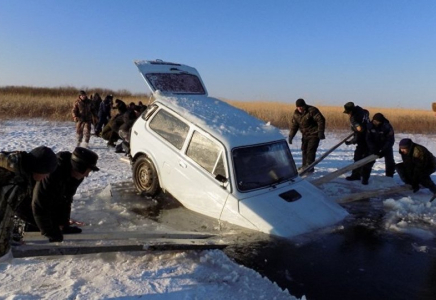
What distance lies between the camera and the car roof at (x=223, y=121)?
5961 millimetres

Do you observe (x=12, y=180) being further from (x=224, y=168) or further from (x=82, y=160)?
(x=224, y=168)

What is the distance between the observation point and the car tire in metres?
6.88

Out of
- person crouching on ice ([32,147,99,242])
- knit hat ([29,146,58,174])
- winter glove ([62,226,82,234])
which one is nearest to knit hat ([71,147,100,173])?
person crouching on ice ([32,147,99,242])

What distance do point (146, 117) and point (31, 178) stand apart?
4234mm

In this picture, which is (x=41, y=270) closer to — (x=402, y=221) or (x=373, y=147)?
(x=402, y=221)

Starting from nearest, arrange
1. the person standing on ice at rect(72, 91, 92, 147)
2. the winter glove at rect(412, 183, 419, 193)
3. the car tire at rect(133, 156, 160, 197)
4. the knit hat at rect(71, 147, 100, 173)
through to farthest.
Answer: the knit hat at rect(71, 147, 100, 173) < the car tire at rect(133, 156, 160, 197) < the winter glove at rect(412, 183, 419, 193) < the person standing on ice at rect(72, 91, 92, 147)

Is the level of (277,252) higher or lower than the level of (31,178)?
lower

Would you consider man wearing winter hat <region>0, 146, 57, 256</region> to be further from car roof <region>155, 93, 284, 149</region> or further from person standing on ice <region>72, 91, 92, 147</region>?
person standing on ice <region>72, 91, 92, 147</region>

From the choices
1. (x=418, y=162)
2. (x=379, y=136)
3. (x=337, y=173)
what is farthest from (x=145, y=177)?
(x=379, y=136)

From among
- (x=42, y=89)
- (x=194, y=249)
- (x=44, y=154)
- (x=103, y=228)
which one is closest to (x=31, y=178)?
(x=44, y=154)

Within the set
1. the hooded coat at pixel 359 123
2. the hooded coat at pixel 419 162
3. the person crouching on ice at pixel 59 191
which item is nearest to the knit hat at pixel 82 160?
the person crouching on ice at pixel 59 191

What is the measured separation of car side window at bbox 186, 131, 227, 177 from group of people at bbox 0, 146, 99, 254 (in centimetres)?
185

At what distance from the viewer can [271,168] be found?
6.06 m

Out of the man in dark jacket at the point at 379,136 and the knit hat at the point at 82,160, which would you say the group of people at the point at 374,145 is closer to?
the man in dark jacket at the point at 379,136
